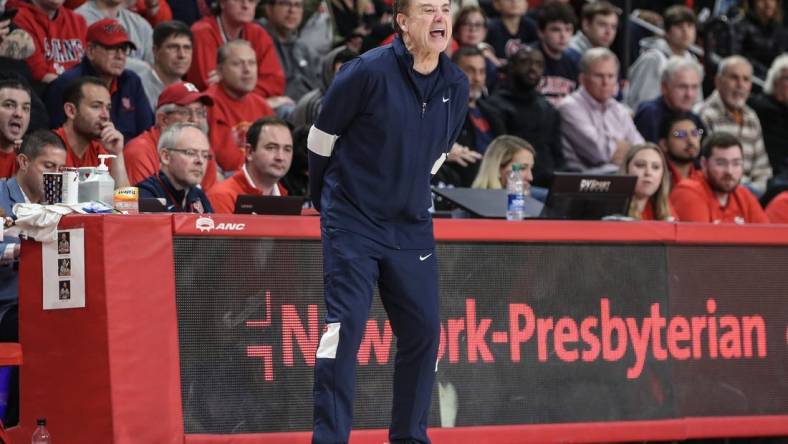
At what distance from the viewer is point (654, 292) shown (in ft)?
24.9

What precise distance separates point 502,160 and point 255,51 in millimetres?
2821

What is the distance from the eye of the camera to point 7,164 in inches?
331

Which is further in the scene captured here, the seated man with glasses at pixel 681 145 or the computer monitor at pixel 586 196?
the seated man with glasses at pixel 681 145

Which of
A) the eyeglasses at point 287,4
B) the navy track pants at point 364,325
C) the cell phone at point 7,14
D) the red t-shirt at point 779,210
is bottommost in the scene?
the navy track pants at point 364,325

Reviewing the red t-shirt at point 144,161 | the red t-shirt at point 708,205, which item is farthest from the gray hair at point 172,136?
the red t-shirt at point 708,205

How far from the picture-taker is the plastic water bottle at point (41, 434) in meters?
6.33

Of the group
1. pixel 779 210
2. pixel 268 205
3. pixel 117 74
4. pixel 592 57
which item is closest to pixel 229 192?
pixel 268 205

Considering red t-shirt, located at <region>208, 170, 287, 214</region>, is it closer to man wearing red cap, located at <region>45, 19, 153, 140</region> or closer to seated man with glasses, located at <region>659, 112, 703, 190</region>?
man wearing red cap, located at <region>45, 19, 153, 140</region>

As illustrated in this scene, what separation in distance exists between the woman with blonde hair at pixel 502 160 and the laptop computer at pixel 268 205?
276 cm

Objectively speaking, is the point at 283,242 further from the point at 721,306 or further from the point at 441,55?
the point at 721,306

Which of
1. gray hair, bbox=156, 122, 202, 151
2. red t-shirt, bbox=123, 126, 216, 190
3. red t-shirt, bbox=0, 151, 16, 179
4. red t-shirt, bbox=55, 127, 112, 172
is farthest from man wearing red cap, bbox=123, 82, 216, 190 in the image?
gray hair, bbox=156, 122, 202, 151

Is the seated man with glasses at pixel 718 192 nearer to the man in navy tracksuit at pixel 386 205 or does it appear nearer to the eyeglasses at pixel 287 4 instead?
the eyeglasses at pixel 287 4

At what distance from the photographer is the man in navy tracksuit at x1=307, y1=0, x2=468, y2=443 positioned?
5.75 metres

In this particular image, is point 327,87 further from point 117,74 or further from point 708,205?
point 708,205
